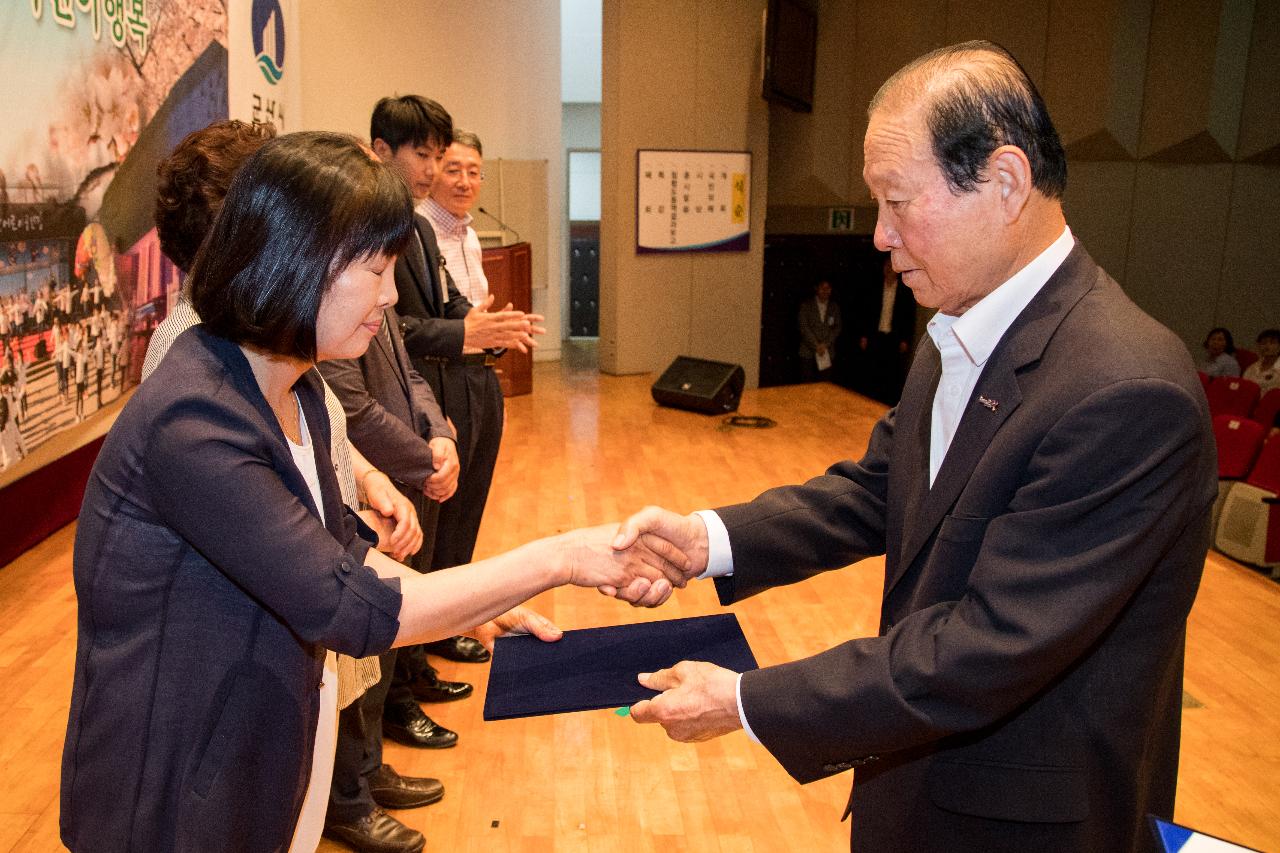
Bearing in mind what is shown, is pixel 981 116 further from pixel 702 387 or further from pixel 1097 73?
pixel 1097 73

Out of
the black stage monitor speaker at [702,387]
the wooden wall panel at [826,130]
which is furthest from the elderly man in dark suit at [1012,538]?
the wooden wall panel at [826,130]

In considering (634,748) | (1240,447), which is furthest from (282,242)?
(1240,447)

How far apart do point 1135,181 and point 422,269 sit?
858 cm

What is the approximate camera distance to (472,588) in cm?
151

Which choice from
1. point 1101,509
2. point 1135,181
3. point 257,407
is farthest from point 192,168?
point 1135,181

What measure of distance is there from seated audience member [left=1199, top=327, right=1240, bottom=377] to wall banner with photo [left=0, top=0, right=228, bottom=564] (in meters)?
7.24

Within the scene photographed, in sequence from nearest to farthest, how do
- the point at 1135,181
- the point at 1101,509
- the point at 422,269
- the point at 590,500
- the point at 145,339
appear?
1. the point at 1101,509
2. the point at 422,269
3. the point at 145,339
4. the point at 590,500
5. the point at 1135,181

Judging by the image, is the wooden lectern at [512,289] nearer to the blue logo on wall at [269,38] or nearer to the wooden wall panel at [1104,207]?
the blue logo on wall at [269,38]

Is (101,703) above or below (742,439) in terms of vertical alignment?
above

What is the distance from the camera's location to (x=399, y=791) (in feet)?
9.09

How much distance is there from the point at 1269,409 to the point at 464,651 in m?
5.27

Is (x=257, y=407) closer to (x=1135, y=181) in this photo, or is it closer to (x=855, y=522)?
(x=855, y=522)

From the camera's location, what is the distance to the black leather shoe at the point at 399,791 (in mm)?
2766

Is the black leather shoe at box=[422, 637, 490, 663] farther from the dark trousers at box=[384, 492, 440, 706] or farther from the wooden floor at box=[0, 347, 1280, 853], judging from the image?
the dark trousers at box=[384, 492, 440, 706]
